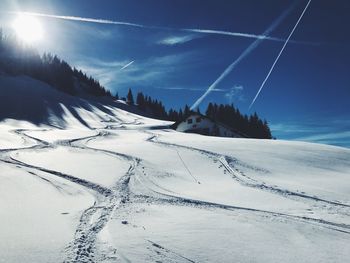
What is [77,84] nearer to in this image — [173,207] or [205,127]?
[205,127]

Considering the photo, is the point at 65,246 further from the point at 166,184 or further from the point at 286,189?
the point at 286,189

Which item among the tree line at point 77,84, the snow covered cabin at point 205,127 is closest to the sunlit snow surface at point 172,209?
the snow covered cabin at point 205,127

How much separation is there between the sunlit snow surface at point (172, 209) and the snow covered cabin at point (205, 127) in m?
44.6

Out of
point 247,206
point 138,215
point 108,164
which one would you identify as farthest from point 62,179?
point 247,206

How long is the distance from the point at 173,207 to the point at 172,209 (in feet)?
0.78

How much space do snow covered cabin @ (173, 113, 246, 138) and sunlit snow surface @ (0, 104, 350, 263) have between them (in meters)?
44.6

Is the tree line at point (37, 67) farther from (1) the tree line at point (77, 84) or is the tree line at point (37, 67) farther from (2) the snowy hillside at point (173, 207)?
(2) the snowy hillside at point (173, 207)

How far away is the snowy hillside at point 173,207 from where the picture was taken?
23.0 feet

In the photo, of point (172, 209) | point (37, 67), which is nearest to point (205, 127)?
point (172, 209)

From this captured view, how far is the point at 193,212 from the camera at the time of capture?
33.0ft

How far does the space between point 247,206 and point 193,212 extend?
201 cm

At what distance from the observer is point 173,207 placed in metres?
10.6

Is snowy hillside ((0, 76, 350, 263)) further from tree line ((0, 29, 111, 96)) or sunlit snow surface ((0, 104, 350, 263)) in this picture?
tree line ((0, 29, 111, 96))

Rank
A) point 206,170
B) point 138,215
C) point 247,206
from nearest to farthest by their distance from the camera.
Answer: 1. point 138,215
2. point 247,206
3. point 206,170
